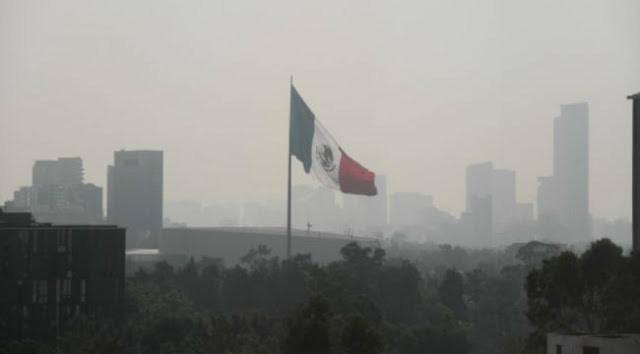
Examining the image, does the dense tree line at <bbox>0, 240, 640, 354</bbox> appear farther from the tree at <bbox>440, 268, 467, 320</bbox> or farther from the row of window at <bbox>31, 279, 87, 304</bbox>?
the row of window at <bbox>31, 279, 87, 304</bbox>

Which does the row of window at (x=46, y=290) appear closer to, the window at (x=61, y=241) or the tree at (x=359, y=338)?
the window at (x=61, y=241)

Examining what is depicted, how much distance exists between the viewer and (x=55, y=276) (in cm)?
6281

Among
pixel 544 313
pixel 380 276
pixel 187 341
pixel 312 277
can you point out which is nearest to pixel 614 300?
pixel 544 313

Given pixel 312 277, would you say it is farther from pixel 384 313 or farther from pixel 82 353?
pixel 82 353

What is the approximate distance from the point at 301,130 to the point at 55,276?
1246 inches

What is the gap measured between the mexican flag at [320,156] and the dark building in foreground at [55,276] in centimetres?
2822

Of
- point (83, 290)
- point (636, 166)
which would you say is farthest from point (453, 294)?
point (636, 166)

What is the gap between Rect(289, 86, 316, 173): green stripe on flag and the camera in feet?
298

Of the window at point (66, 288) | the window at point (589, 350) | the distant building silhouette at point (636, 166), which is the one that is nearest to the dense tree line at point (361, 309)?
the window at point (66, 288)

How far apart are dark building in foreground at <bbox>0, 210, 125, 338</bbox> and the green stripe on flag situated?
92.1 feet

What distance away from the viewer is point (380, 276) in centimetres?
9781

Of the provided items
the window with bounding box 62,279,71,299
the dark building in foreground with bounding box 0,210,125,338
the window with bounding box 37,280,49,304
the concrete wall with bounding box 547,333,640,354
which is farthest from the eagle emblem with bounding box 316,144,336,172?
the concrete wall with bounding box 547,333,640,354

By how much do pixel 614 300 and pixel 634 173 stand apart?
7.45 m

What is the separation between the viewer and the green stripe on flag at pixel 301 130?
9081 centimetres
